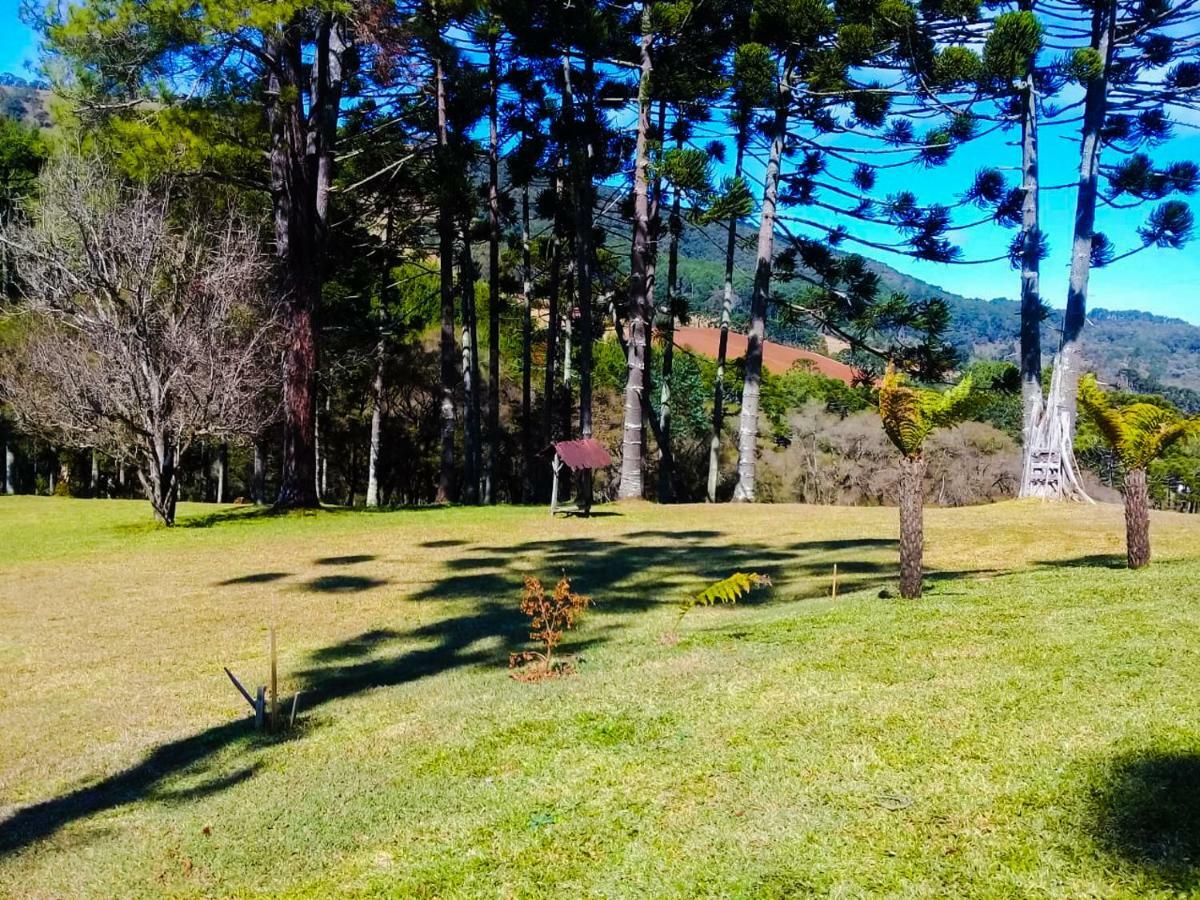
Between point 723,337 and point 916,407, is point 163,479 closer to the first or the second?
point 916,407

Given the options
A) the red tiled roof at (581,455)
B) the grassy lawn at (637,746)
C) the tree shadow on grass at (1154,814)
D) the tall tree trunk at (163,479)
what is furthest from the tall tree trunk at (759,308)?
the tree shadow on grass at (1154,814)

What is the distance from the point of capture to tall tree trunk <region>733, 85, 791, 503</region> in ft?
78.0

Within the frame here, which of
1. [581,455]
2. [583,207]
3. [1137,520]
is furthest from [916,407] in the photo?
[583,207]

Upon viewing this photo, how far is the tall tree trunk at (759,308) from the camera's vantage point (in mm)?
23766

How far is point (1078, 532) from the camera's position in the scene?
13828 mm

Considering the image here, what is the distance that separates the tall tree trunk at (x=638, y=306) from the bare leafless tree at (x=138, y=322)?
8.55 meters

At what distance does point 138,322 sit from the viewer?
A: 17.0m

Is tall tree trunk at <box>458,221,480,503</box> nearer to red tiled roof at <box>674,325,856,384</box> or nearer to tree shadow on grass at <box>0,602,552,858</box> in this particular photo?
tree shadow on grass at <box>0,602,552,858</box>

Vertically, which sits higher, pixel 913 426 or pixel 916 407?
pixel 916 407

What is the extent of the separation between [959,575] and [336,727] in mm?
7567

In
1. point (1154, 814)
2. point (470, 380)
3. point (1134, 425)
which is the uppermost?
point (470, 380)

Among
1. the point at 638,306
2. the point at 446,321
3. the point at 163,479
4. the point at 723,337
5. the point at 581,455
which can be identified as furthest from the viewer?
the point at 723,337

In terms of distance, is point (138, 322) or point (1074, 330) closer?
point (138, 322)

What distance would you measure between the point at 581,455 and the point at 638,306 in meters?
5.55
